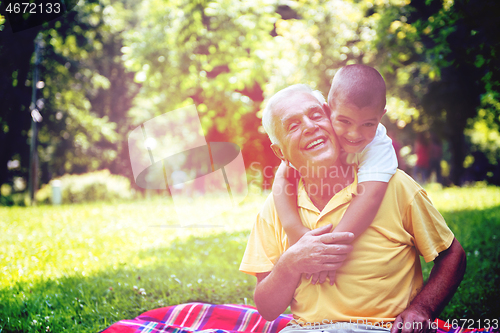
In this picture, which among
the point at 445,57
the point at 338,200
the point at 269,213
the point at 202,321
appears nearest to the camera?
the point at 338,200

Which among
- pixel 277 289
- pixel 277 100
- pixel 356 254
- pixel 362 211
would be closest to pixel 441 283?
pixel 356 254

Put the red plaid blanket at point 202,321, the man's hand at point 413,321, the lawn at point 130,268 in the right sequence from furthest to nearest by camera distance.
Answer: the lawn at point 130,268, the red plaid blanket at point 202,321, the man's hand at point 413,321

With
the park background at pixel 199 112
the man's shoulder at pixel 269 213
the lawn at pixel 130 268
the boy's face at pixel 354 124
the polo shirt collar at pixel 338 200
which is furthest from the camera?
the park background at pixel 199 112

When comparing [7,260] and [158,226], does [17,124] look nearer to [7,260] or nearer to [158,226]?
[158,226]

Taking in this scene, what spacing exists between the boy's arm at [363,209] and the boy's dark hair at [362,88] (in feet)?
1.38

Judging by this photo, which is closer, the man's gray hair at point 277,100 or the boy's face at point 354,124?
the boy's face at point 354,124

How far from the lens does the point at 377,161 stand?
6.10ft

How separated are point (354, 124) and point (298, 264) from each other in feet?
A: 2.55

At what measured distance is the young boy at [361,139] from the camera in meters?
1.76

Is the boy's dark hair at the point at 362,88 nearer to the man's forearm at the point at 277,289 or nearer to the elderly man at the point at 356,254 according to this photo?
the elderly man at the point at 356,254

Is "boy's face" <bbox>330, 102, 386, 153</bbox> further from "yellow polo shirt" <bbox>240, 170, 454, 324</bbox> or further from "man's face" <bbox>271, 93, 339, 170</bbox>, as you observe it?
"yellow polo shirt" <bbox>240, 170, 454, 324</bbox>

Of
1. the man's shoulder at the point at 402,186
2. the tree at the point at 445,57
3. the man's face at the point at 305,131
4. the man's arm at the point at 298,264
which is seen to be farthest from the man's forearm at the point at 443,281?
the tree at the point at 445,57

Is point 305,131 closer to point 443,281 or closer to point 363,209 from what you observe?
point 363,209

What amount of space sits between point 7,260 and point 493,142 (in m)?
30.2
